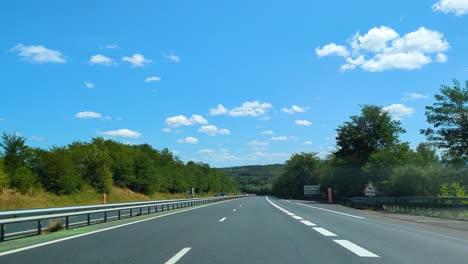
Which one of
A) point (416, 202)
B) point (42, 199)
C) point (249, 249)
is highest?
point (249, 249)

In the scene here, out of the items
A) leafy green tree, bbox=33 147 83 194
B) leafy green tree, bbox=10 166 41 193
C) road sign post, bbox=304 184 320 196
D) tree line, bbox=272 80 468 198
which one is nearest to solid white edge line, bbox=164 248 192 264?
tree line, bbox=272 80 468 198

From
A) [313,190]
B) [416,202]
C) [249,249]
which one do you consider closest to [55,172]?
[416,202]

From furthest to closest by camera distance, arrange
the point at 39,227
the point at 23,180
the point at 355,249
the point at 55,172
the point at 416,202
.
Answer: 1. the point at 55,172
2. the point at 23,180
3. the point at 416,202
4. the point at 39,227
5. the point at 355,249

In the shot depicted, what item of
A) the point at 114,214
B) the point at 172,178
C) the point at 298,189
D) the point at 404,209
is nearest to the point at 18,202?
the point at 114,214

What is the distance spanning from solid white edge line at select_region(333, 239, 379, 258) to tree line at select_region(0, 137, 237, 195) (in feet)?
134

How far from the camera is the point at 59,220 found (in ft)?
60.4

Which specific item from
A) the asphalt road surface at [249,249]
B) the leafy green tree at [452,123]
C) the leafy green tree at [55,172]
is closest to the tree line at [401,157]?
the leafy green tree at [452,123]

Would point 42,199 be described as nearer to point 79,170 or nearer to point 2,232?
point 79,170

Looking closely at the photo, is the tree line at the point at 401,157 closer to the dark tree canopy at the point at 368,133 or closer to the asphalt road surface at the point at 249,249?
the dark tree canopy at the point at 368,133

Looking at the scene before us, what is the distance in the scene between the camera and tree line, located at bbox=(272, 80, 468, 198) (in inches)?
1490

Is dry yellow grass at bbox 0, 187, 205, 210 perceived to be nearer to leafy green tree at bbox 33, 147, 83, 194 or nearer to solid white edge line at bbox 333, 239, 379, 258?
leafy green tree at bbox 33, 147, 83, 194

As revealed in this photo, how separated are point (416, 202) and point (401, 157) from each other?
1057 inches

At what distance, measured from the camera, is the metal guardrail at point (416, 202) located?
28.1 metres

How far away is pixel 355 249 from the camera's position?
11.2m
